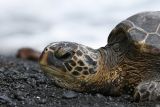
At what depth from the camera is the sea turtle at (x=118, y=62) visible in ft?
17.9

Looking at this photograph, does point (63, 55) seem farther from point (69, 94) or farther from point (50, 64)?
point (69, 94)

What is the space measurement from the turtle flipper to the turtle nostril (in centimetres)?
79

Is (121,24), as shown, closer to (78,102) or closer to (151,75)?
(151,75)

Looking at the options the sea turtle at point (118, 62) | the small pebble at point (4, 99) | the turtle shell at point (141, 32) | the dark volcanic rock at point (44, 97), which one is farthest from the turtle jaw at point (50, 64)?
the turtle shell at point (141, 32)

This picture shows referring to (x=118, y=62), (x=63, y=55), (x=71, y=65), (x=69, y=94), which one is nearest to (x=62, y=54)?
(x=63, y=55)

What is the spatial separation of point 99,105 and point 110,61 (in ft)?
2.92

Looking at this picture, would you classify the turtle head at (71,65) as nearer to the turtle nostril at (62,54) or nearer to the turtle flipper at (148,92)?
the turtle nostril at (62,54)

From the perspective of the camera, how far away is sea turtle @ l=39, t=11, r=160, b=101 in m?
5.44

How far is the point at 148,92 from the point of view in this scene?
17.7 feet

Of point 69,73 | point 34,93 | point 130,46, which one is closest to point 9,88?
point 34,93

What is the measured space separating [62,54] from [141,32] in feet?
3.06

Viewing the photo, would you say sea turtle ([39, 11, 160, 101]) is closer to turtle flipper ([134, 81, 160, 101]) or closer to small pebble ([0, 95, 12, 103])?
turtle flipper ([134, 81, 160, 101])

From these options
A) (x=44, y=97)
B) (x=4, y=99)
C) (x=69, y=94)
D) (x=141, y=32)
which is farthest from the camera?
(x=141, y=32)

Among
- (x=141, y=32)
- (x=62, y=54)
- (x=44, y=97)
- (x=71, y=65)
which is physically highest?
(x=141, y=32)
